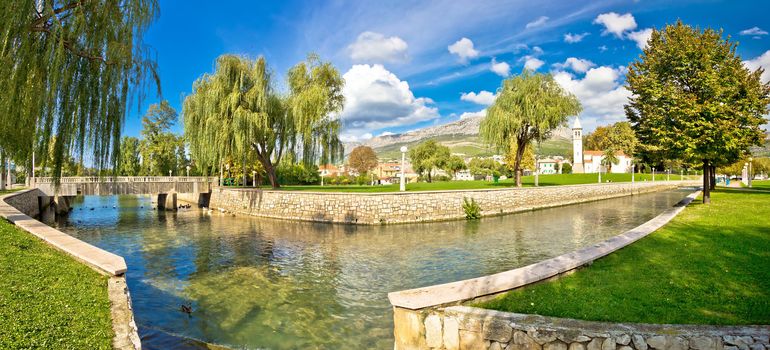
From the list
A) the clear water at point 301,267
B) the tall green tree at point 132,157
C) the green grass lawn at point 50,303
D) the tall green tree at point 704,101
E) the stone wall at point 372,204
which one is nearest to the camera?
the green grass lawn at point 50,303

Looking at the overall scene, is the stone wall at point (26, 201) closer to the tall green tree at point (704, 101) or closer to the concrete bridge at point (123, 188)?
the concrete bridge at point (123, 188)

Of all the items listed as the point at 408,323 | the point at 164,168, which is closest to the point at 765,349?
the point at 408,323

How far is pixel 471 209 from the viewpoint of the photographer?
2261 cm

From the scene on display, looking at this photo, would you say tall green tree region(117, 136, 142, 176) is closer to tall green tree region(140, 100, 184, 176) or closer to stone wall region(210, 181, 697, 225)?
tall green tree region(140, 100, 184, 176)

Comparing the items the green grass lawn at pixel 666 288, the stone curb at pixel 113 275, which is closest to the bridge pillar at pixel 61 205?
the stone curb at pixel 113 275

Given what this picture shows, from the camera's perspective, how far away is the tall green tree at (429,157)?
225 ft

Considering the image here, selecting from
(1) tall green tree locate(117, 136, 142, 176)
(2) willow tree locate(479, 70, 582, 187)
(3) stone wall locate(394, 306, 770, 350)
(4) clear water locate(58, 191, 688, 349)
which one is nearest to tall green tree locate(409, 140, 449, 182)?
(2) willow tree locate(479, 70, 582, 187)

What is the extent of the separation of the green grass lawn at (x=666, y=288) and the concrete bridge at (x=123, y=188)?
25861mm

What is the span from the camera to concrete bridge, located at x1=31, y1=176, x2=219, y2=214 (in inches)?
1009

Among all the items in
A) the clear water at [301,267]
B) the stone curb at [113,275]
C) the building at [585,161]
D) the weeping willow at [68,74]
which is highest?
the building at [585,161]

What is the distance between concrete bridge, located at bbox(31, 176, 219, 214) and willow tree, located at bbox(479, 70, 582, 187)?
78.6 feet

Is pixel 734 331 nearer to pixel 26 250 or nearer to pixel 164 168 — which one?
pixel 26 250

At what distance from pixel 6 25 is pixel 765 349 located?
9.93 m

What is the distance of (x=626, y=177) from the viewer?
5688 cm
